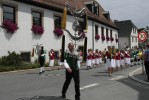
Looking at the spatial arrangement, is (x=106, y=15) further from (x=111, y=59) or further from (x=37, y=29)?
(x=111, y=59)

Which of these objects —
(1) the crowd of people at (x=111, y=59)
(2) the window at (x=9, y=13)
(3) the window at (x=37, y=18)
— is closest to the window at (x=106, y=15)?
(1) the crowd of people at (x=111, y=59)

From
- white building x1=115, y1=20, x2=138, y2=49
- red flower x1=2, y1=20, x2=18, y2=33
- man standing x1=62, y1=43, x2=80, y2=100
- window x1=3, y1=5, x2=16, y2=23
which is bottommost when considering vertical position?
man standing x1=62, y1=43, x2=80, y2=100

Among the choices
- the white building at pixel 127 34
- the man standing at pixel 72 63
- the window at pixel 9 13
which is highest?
the white building at pixel 127 34

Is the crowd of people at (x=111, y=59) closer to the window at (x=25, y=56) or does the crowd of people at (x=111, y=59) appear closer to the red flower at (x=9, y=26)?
the window at (x=25, y=56)

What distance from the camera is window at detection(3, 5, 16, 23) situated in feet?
77.3

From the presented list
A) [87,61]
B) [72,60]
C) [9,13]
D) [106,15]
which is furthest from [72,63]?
[106,15]

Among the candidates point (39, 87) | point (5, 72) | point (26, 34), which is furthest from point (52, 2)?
point (39, 87)

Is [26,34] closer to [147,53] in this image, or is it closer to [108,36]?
[147,53]

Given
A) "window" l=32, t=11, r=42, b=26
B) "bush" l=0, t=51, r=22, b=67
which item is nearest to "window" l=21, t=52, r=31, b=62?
"bush" l=0, t=51, r=22, b=67

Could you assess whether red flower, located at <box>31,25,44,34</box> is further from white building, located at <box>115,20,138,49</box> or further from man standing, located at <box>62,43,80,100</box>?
white building, located at <box>115,20,138,49</box>

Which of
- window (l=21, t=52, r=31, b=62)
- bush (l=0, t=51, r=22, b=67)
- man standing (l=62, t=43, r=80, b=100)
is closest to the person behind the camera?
man standing (l=62, t=43, r=80, b=100)

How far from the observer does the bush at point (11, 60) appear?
21609 millimetres

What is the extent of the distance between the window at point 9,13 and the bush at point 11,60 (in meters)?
2.86

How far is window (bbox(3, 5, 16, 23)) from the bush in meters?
Result: 2.86
